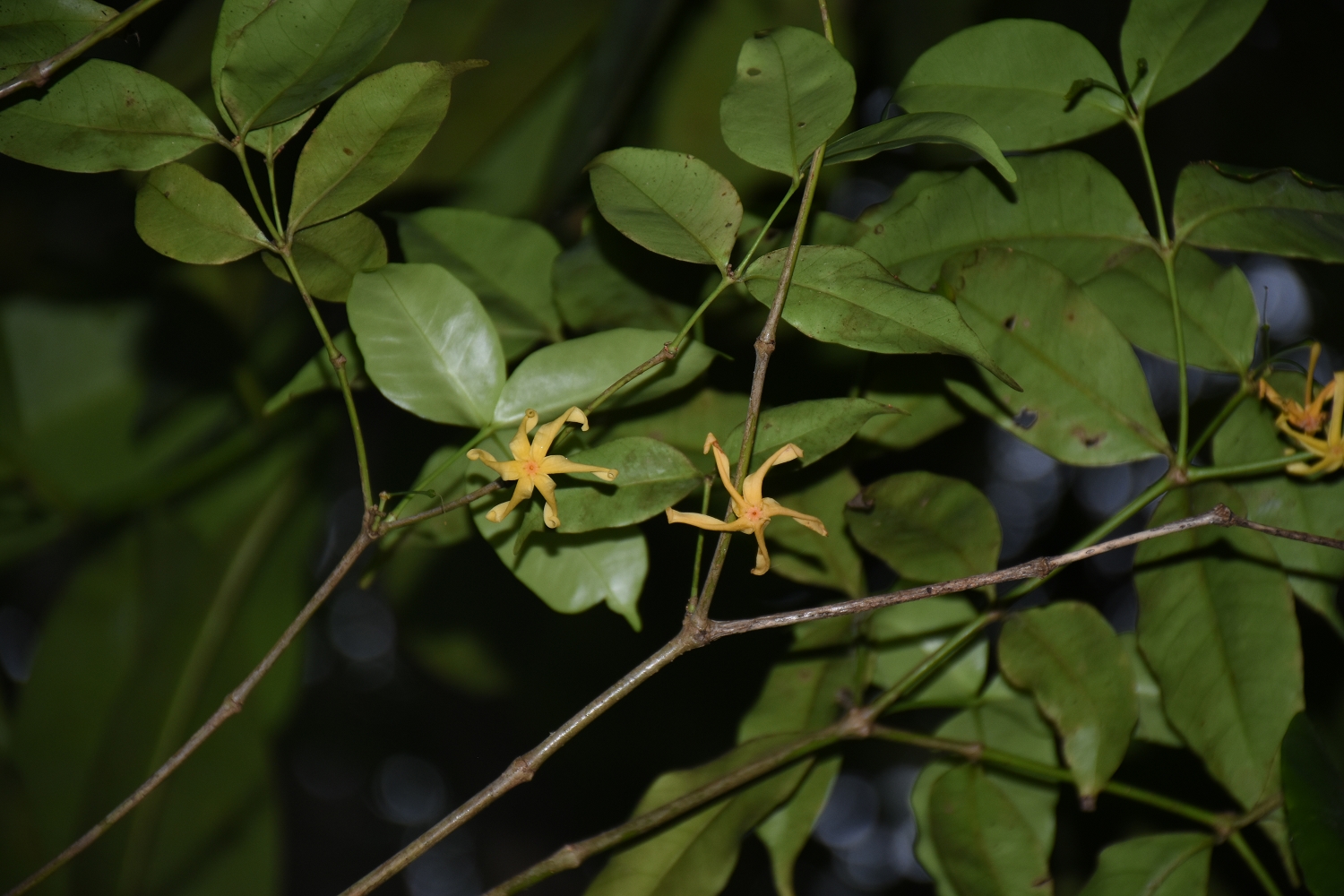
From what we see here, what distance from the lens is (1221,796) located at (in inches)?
24.8

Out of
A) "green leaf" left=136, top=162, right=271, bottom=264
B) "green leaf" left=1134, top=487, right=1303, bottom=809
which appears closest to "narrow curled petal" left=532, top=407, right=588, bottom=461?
"green leaf" left=136, top=162, right=271, bottom=264

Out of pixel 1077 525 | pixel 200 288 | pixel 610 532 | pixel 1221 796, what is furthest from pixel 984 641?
pixel 1077 525

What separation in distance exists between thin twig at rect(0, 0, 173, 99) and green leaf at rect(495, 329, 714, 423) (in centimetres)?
14

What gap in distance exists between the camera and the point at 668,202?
0.25 meters

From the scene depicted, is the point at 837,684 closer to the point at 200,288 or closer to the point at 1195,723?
the point at 1195,723

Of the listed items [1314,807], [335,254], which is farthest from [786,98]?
[1314,807]

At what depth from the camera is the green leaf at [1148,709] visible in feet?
1.12

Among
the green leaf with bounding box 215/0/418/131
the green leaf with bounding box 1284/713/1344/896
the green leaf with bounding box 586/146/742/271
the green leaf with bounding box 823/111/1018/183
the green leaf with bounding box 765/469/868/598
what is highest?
the green leaf with bounding box 215/0/418/131

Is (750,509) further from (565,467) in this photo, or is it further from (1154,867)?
(1154,867)

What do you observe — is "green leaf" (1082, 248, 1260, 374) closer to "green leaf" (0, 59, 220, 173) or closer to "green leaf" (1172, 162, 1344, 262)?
"green leaf" (1172, 162, 1344, 262)

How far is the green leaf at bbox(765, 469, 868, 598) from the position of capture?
0.33 m

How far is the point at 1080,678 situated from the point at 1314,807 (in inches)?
2.9

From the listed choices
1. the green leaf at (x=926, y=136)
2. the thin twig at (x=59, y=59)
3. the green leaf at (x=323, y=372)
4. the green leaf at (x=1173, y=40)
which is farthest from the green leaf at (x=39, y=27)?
the green leaf at (x=1173, y=40)

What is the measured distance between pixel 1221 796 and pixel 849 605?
0.57 m
